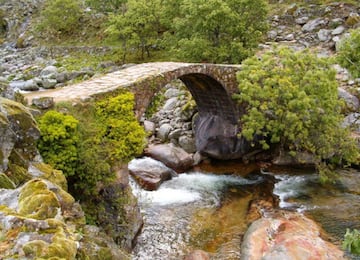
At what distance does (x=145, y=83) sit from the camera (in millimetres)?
13875

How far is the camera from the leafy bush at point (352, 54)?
1280 cm

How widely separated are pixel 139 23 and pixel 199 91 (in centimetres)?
1304

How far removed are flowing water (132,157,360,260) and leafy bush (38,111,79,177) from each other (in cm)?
385

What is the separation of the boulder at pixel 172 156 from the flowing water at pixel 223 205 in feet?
1.84

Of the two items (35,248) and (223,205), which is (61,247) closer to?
(35,248)

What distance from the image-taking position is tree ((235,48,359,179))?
1611 centimetres

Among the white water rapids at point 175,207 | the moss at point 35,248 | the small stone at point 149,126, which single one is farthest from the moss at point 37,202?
the small stone at point 149,126

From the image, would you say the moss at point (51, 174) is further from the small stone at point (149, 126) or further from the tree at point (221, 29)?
the tree at point (221, 29)

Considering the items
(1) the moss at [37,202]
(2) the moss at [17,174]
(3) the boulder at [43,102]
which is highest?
(3) the boulder at [43,102]

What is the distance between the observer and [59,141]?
1034 centimetres

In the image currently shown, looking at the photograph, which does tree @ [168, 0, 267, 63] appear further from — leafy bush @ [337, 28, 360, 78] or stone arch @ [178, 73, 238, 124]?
leafy bush @ [337, 28, 360, 78]

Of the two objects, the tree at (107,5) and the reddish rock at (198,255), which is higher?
the tree at (107,5)

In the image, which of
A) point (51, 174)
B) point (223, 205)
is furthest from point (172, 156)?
point (51, 174)

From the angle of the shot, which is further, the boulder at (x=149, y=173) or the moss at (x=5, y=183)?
the boulder at (x=149, y=173)
